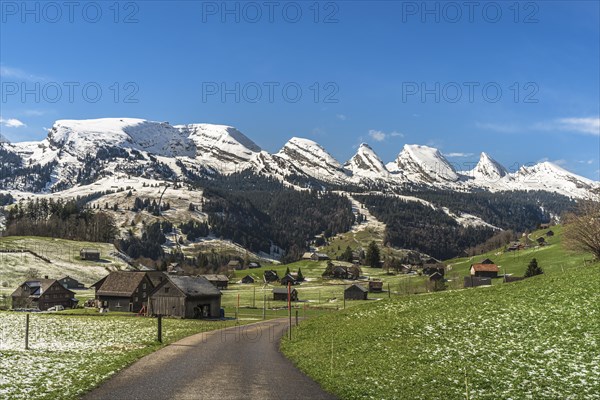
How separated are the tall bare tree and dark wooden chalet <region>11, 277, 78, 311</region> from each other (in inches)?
4053

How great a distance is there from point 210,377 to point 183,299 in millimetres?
56725

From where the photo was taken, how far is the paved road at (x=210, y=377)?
22.6m

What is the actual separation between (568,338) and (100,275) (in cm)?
16243

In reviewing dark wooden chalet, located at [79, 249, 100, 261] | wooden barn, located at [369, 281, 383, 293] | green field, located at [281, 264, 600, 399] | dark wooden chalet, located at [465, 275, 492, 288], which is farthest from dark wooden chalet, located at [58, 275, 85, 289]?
Result: green field, located at [281, 264, 600, 399]

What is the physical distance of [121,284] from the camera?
328 ft

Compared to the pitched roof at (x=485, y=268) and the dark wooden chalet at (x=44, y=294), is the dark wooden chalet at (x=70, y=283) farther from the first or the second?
the pitched roof at (x=485, y=268)

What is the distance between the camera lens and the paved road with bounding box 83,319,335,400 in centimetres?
2259

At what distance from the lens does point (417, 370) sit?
26.7 m

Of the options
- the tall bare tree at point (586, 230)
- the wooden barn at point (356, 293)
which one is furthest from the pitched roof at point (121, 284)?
the tall bare tree at point (586, 230)

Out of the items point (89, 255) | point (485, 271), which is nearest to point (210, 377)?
point (485, 271)

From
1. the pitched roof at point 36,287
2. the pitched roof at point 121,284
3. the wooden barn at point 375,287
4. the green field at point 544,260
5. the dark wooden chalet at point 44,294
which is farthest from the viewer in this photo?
the wooden barn at point 375,287

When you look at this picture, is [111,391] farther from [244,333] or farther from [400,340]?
[244,333]

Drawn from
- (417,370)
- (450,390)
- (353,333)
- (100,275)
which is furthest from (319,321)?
(100,275)

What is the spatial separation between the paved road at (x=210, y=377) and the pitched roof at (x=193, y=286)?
144 feet
